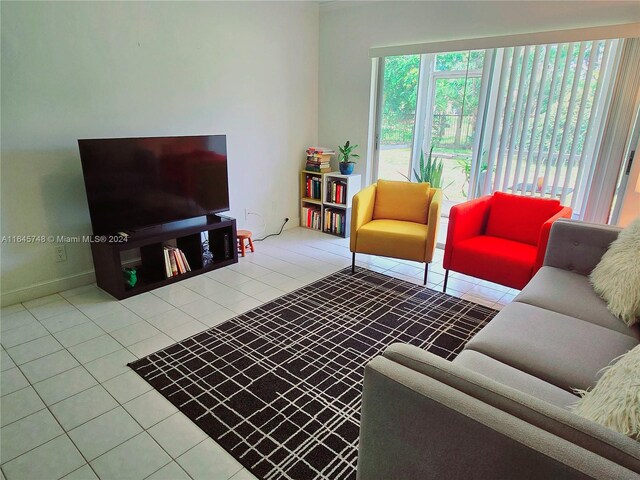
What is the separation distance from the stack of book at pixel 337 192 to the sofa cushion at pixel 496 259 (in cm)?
170

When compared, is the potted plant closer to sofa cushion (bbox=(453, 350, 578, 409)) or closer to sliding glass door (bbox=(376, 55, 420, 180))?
sliding glass door (bbox=(376, 55, 420, 180))

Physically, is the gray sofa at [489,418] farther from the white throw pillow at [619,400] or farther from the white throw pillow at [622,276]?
the white throw pillow at [622,276]

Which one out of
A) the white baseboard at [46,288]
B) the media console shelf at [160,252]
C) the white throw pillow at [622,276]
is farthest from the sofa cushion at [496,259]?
the white baseboard at [46,288]

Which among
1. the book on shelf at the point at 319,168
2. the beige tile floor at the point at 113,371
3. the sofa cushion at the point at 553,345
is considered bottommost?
the beige tile floor at the point at 113,371

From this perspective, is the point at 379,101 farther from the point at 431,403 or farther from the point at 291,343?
the point at 431,403

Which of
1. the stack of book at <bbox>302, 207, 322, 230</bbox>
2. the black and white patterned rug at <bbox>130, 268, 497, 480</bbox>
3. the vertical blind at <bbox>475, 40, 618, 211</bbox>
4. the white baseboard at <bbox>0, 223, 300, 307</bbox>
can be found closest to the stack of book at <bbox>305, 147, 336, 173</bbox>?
the stack of book at <bbox>302, 207, 322, 230</bbox>

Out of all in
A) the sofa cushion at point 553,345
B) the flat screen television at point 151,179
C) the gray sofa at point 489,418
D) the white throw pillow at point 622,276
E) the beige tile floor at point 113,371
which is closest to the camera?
the gray sofa at point 489,418

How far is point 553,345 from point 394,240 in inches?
67.5

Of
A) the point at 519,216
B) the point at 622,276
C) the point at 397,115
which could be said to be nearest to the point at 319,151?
the point at 397,115

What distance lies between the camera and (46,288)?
9.43ft

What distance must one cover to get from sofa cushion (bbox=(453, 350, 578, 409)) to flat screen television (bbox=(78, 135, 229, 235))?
8.19 ft

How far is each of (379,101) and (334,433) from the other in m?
3.58

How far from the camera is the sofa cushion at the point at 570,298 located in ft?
5.81

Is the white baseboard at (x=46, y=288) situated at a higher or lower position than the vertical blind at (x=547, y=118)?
lower
